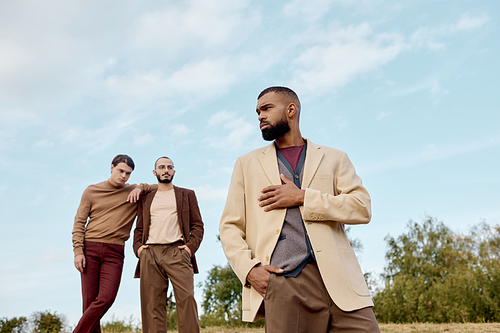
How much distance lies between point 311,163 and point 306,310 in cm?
97

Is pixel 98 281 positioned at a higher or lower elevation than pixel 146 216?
lower

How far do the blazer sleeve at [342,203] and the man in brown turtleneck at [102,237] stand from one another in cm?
408

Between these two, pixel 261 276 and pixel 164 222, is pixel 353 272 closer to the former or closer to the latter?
pixel 261 276

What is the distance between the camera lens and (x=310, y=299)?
8.23ft

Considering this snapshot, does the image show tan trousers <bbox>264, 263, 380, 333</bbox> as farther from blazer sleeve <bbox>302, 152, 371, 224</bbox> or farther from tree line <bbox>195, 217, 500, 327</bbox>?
tree line <bbox>195, 217, 500, 327</bbox>

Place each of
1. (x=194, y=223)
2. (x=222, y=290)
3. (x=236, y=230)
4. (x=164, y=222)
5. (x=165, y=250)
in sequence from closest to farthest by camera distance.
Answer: (x=236, y=230)
(x=165, y=250)
(x=164, y=222)
(x=194, y=223)
(x=222, y=290)

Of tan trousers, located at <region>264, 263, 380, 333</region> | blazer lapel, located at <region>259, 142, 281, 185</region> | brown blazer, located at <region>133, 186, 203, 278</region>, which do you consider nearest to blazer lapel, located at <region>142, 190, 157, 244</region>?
brown blazer, located at <region>133, 186, 203, 278</region>

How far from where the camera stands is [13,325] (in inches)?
420

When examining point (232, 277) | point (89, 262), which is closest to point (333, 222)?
point (89, 262)

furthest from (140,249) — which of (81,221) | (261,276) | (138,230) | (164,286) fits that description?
(261,276)

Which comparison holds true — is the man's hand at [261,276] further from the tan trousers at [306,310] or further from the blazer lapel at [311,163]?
the blazer lapel at [311,163]

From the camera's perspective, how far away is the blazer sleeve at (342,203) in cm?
261

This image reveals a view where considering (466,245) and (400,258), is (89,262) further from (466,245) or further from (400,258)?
(466,245)

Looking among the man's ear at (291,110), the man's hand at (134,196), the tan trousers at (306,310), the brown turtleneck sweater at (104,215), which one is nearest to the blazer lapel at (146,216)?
the man's hand at (134,196)
